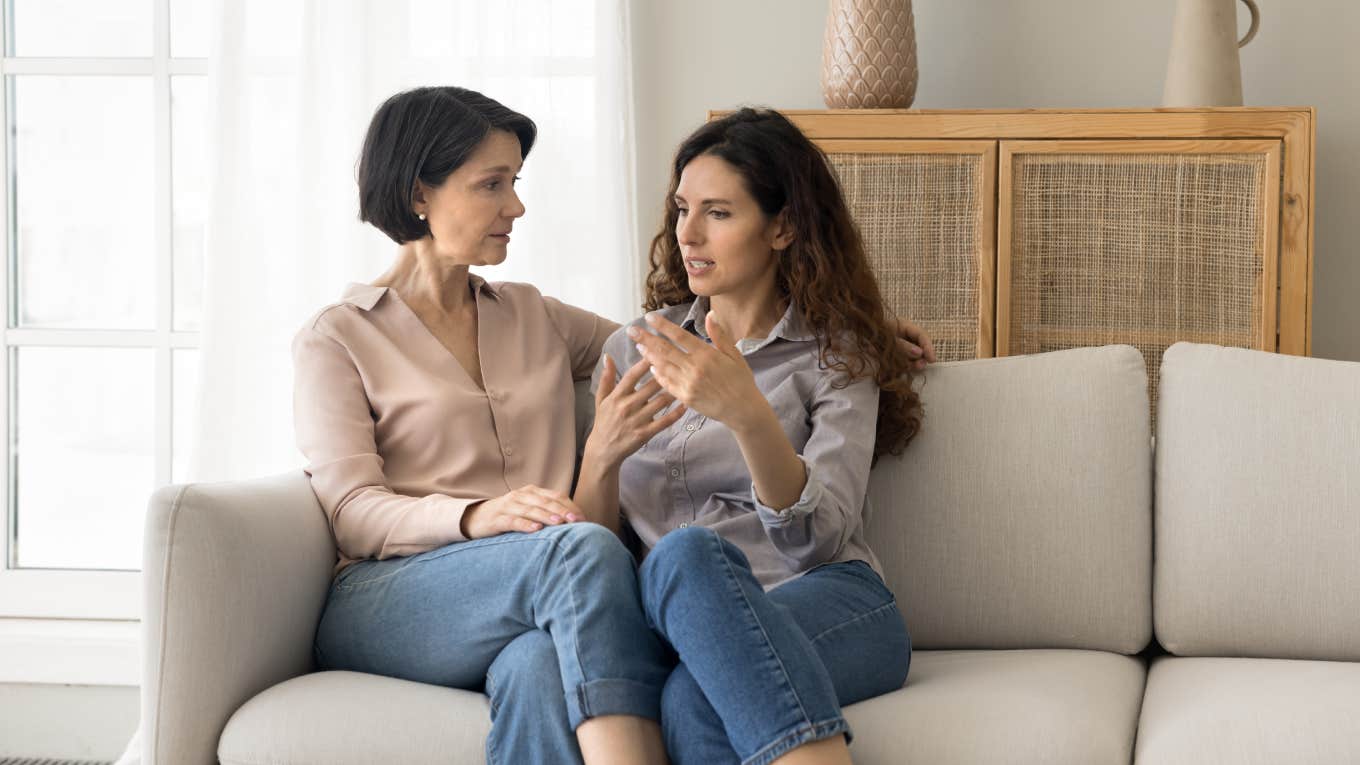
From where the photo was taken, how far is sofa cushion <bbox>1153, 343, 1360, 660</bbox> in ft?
6.21

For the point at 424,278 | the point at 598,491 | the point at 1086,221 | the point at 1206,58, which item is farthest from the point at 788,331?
the point at 1206,58

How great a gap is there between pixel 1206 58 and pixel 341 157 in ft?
6.05

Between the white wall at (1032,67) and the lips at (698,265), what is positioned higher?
the white wall at (1032,67)

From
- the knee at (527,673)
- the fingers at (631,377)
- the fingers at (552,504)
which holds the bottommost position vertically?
the knee at (527,673)

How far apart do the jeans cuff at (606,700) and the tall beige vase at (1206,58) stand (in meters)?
1.81

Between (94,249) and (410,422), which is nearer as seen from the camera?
(410,422)

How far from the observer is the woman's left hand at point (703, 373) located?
1661 mm

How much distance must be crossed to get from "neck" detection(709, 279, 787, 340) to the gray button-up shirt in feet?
0.11

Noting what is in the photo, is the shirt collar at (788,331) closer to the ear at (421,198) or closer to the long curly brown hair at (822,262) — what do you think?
the long curly brown hair at (822,262)

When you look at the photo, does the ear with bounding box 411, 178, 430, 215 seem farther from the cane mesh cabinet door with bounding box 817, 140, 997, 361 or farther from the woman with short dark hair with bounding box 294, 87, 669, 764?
the cane mesh cabinet door with bounding box 817, 140, 997, 361

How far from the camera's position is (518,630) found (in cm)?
167

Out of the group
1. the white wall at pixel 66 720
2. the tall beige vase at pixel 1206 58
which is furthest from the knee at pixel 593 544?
the white wall at pixel 66 720

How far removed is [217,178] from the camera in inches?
113

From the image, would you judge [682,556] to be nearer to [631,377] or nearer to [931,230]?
[631,377]
